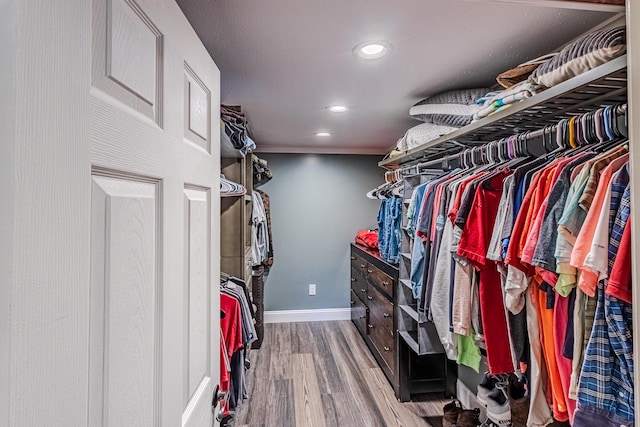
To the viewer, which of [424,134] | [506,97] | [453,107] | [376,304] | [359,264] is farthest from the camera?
[359,264]

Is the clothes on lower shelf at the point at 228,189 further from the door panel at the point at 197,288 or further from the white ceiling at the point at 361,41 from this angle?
the door panel at the point at 197,288

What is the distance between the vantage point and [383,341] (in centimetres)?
292

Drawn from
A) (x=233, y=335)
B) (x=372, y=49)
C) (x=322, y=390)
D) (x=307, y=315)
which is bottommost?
(x=322, y=390)

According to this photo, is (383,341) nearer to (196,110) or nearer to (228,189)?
(228,189)

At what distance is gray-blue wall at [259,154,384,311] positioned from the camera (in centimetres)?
435

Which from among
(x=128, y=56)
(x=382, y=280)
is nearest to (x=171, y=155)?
(x=128, y=56)

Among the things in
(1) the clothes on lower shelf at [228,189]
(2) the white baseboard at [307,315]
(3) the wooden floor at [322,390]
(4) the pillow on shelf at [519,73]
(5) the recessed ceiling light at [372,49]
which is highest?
(5) the recessed ceiling light at [372,49]

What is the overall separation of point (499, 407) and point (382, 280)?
4.23ft

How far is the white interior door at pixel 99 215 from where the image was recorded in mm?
386

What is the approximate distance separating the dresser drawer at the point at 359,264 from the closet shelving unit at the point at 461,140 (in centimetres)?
99

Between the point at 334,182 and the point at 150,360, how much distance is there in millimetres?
3830

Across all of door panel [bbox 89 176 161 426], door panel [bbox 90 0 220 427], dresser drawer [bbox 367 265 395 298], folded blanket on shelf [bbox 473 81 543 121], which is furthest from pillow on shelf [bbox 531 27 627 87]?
dresser drawer [bbox 367 265 395 298]

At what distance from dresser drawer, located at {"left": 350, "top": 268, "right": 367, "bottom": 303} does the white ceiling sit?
5.97ft

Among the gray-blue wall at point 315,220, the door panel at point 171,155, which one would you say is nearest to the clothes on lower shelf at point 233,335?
the door panel at point 171,155
